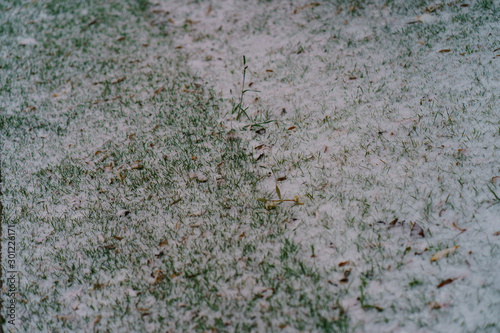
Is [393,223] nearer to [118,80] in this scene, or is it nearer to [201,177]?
[201,177]

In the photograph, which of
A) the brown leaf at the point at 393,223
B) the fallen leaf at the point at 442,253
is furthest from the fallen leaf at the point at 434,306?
the brown leaf at the point at 393,223

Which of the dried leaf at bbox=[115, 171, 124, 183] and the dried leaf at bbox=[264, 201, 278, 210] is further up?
the dried leaf at bbox=[264, 201, 278, 210]

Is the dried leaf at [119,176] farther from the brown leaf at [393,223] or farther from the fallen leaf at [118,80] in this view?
the brown leaf at [393,223]

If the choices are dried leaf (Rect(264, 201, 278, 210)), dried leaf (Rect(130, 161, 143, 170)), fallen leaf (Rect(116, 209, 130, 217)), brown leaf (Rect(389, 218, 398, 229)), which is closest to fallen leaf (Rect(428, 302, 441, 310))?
brown leaf (Rect(389, 218, 398, 229))

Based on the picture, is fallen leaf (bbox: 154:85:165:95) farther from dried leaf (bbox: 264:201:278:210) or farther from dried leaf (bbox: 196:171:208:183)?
dried leaf (bbox: 264:201:278:210)

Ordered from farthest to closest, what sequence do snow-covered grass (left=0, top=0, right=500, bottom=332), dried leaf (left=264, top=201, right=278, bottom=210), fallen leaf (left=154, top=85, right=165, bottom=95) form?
1. fallen leaf (left=154, top=85, right=165, bottom=95)
2. dried leaf (left=264, top=201, right=278, bottom=210)
3. snow-covered grass (left=0, top=0, right=500, bottom=332)

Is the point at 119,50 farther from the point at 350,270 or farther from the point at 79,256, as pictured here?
the point at 350,270

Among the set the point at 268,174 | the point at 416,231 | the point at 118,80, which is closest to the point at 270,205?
the point at 268,174
